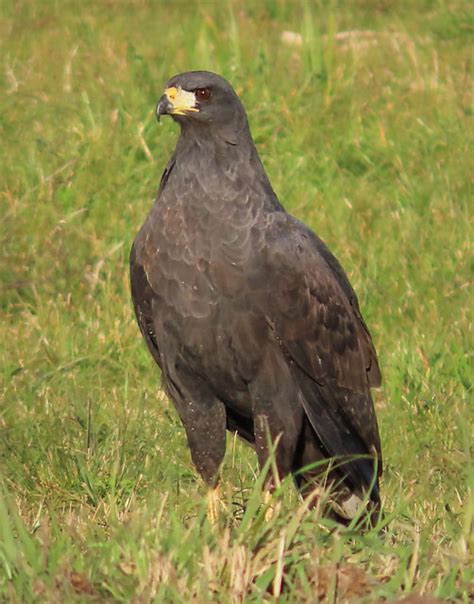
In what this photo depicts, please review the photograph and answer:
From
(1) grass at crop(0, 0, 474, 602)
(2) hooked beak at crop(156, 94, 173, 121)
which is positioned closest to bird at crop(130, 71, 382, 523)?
(2) hooked beak at crop(156, 94, 173, 121)

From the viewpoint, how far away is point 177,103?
559 cm

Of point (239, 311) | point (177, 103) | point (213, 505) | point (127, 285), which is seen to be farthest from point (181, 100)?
point (127, 285)

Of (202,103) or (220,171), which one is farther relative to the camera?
(202,103)

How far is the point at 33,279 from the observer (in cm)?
815

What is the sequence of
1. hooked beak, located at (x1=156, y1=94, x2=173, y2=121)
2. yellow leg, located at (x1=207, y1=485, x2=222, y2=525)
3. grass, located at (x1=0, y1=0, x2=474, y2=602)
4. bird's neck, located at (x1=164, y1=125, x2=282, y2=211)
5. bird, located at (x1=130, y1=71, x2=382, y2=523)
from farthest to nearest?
hooked beak, located at (x1=156, y1=94, x2=173, y2=121)
bird's neck, located at (x1=164, y1=125, x2=282, y2=211)
bird, located at (x1=130, y1=71, x2=382, y2=523)
yellow leg, located at (x1=207, y1=485, x2=222, y2=525)
grass, located at (x1=0, y1=0, x2=474, y2=602)

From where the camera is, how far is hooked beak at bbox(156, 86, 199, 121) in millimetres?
5582

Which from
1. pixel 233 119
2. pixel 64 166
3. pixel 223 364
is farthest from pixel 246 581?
pixel 64 166

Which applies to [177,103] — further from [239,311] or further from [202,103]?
[239,311]

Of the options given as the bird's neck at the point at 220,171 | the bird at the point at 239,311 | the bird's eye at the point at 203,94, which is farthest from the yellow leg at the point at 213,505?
the bird's eye at the point at 203,94

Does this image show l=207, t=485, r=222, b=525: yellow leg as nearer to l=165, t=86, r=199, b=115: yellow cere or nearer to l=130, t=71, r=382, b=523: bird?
l=130, t=71, r=382, b=523: bird

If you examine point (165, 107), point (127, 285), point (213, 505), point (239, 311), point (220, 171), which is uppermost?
point (165, 107)

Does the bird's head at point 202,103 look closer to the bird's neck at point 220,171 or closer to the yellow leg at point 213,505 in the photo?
the bird's neck at point 220,171

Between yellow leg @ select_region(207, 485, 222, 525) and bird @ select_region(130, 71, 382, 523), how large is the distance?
0.01 metres

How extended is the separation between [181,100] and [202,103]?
0.08 meters
